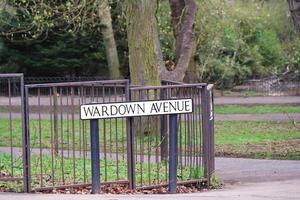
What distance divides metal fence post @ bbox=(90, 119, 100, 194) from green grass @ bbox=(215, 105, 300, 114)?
22.8m

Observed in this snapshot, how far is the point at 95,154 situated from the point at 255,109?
24710 mm

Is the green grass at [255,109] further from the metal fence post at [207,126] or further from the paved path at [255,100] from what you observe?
the metal fence post at [207,126]

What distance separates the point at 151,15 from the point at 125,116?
8.94 metres

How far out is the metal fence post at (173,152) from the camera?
10.2 m

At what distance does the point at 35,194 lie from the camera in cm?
961

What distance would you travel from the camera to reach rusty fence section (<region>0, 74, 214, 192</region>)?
33.0ft

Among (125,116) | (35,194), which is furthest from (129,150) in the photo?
(35,194)

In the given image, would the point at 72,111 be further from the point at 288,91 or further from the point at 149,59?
the point at 288,91

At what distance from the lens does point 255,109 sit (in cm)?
3381

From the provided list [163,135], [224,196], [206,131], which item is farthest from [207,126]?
[224,196]

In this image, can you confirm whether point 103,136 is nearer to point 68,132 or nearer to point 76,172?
point 68,132

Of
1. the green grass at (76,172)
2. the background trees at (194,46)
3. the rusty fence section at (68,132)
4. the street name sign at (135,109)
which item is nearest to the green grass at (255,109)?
the background trees at (194,46)

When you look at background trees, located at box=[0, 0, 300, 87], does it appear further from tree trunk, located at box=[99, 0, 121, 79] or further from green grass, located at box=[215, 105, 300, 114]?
green grass, located at box=[215, 105, 300, 114]

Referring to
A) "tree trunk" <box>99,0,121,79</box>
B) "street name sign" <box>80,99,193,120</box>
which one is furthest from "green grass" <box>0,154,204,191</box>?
"tree trunk" <box>99,0,121,79</box>
